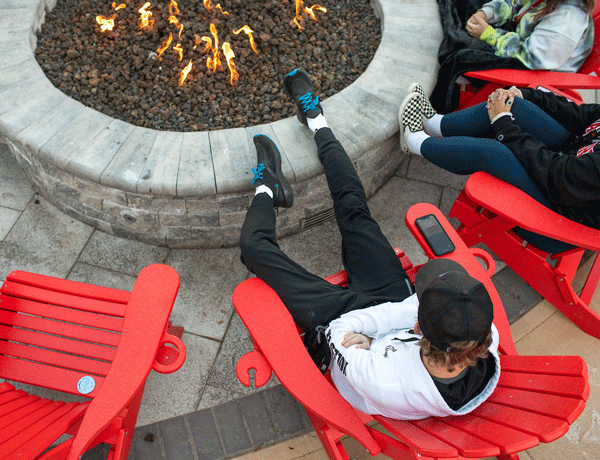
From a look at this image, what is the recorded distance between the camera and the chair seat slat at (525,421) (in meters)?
1.30

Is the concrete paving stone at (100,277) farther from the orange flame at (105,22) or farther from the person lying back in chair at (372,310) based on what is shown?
the orange flame at (105,22)

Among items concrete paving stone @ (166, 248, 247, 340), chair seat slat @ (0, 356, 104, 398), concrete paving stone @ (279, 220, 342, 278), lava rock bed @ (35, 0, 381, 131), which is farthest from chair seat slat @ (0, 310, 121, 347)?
lava rock bed @ (35, 0, 381, 131)

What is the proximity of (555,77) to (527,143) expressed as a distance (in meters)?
0.73

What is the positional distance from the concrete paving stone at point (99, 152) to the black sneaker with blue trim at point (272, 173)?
772 millimetres

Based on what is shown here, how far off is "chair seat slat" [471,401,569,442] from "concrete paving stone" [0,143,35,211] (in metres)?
2.89

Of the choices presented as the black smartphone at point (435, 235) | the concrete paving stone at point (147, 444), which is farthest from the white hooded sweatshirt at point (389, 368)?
the concrete paving stone at point (147, 444)

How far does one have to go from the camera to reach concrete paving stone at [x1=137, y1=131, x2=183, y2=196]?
2416mm

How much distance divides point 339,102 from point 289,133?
390mm

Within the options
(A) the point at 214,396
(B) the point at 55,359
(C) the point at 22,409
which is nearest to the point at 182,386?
(A) the point at 214,396

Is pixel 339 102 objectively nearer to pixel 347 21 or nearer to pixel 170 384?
pixel 347 21

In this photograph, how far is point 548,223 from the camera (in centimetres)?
220

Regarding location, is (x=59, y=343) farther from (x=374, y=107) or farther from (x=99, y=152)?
(x=374, y=107)

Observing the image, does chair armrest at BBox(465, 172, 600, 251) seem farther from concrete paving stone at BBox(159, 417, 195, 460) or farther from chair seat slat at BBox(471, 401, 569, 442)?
concrete paving stone at BBox(159, 417, 195, 460)

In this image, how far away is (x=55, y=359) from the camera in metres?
1.93
